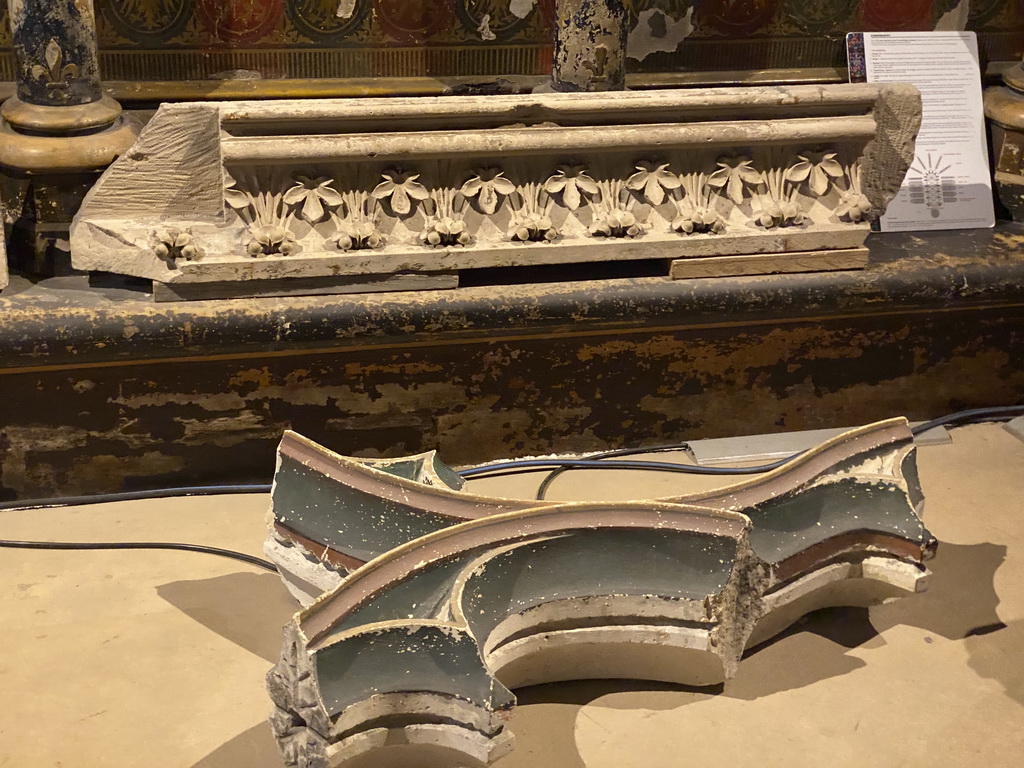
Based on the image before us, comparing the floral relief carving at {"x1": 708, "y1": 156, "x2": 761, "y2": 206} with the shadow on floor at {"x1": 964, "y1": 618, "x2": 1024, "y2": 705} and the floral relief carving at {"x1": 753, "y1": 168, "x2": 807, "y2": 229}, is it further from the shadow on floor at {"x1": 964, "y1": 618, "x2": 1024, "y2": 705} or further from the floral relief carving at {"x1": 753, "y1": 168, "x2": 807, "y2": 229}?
the shadow on floor at {"x1": 964, "y1": 618, "x2": 1024, "y2": 705}

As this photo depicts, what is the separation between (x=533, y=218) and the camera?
2621 mm

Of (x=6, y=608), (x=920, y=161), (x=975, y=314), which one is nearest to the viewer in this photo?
(x=6, y=608)

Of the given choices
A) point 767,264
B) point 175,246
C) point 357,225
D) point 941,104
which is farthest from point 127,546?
point 941,104

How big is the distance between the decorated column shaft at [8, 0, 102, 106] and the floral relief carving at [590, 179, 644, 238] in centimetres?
122

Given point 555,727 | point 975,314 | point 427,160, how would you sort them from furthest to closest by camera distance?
point 975,314, point 427,160, point 555,727

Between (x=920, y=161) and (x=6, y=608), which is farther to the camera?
(x=920, y=161)

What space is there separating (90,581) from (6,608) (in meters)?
0.16

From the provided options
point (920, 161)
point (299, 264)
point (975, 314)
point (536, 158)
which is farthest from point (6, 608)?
point (920, 161)

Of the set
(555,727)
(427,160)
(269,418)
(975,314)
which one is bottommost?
(555,727)

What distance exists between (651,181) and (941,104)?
1.15 m

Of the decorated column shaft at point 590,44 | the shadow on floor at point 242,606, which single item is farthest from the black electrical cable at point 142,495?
the decorated column shaft at point 590,44

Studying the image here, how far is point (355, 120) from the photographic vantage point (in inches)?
98.1

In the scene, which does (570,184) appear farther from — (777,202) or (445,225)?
(777,202)

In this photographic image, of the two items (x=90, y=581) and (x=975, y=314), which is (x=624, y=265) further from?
(x=90, y=581)
